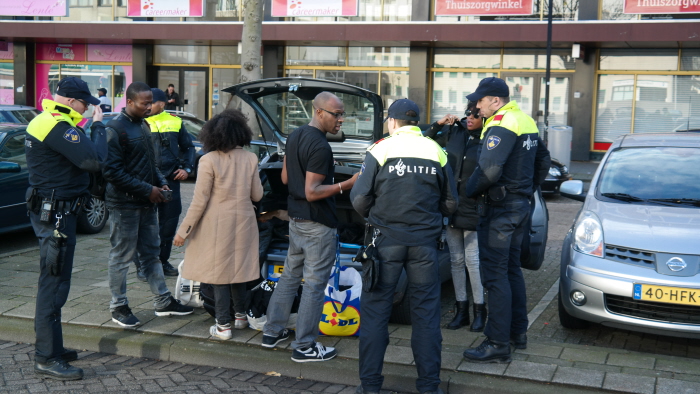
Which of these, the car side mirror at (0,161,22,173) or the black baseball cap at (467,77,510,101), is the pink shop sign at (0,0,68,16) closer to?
the car side mirror at (0,161,22,173)

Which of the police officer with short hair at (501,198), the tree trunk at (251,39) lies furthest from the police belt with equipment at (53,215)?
the tree trunk at (251,39)

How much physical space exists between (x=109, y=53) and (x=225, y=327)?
2165 centimetres

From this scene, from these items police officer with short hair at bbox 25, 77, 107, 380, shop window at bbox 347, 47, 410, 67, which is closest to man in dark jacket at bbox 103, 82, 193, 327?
police officer with short hair at bbox 25, 77, 107, 380

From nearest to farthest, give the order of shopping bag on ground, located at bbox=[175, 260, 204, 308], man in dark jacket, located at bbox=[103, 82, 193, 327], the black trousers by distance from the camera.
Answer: the black trousers → man in dark jacket, located at bbox=[103, 82, 193, 327] → shopping bag on ground, located at bbox=[175, 260, 204, 308]

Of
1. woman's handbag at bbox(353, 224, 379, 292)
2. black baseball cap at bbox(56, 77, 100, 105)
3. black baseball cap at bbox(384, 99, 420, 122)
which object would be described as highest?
black baseball cap at bbox(56, 77, 100, 105)

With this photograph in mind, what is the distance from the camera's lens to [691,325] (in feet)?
→ 15.9

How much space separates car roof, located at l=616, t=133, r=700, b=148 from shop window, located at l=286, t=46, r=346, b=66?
16.6m

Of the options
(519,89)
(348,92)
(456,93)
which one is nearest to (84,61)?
(456,93)

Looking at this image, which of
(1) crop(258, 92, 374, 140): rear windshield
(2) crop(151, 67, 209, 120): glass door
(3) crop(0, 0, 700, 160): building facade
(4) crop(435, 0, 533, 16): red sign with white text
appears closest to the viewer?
(1) crop(258, 92, 374, 140): rear windshield

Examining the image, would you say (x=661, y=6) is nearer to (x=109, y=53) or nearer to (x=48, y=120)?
(x=109, y=53)

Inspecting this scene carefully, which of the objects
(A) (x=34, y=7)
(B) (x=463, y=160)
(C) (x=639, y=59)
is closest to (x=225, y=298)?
(B) (x=463, y=160)

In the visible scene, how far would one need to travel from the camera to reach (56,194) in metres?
4.61

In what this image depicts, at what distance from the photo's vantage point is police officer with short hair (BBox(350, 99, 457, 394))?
4.23m

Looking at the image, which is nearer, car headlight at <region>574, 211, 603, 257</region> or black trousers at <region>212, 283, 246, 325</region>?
black trousers at <region>212, 283, 246, 325</region>
